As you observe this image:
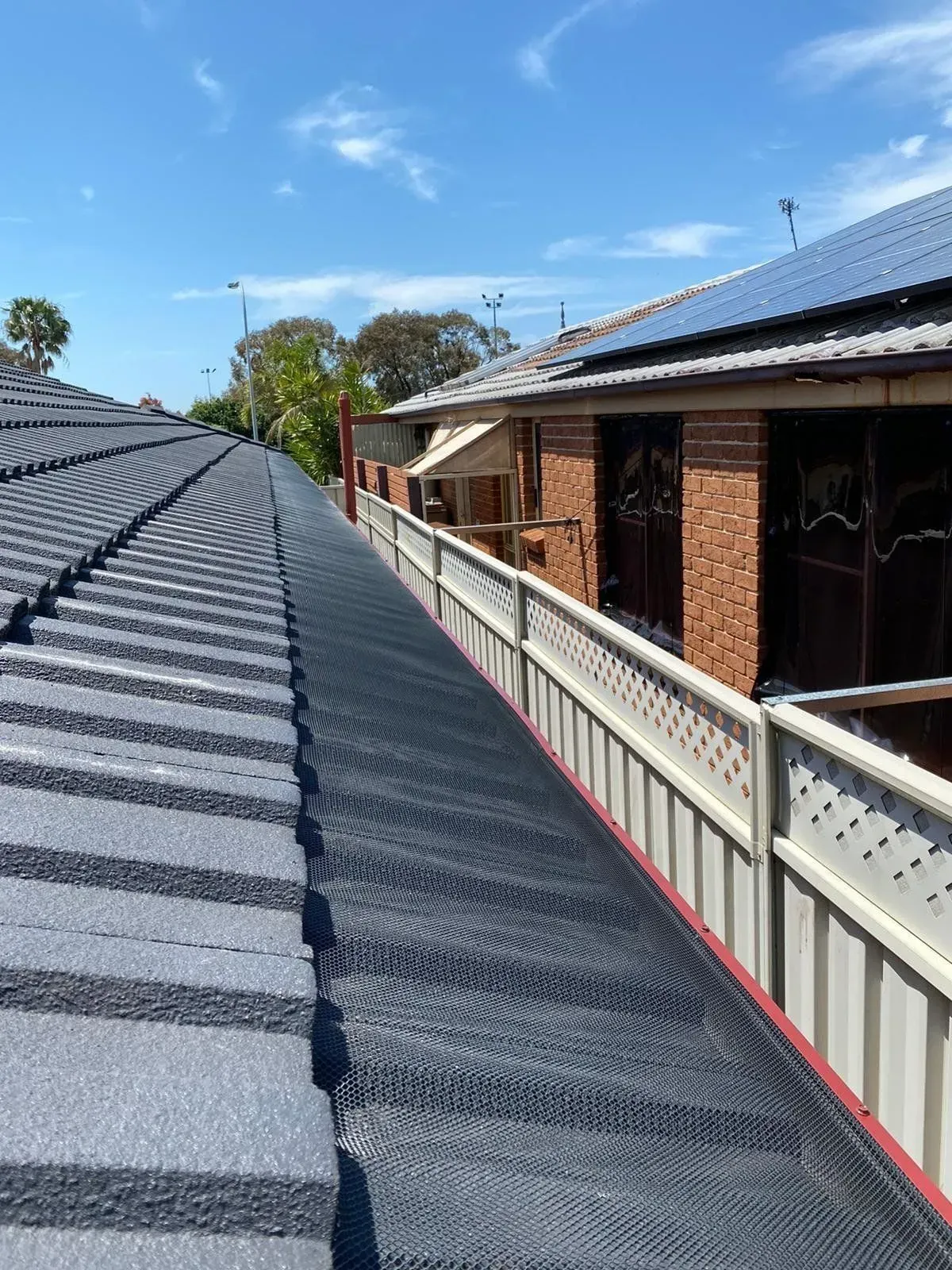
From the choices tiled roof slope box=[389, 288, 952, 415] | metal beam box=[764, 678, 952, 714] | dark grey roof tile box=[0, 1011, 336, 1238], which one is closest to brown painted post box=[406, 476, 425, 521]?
tiled roof slope box=[389, 288, 952, 415]

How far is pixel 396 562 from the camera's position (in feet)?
44.0

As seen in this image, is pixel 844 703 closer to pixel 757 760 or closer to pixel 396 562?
pixel 757 760

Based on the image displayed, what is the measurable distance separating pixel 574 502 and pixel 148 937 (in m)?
8.82

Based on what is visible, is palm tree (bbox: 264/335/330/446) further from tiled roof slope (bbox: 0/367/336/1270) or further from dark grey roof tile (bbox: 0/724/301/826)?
dark grey roof tile (bbox: 0/724/301/826)

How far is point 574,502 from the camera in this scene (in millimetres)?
9930

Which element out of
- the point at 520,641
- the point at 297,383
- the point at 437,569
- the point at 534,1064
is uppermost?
the point at 297,383

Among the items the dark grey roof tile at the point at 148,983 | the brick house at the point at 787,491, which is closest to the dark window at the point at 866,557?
the brick house at the point at 787,491

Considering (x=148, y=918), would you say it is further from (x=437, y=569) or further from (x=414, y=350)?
(x=414, y=350)

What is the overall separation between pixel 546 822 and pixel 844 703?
1372 millimetres

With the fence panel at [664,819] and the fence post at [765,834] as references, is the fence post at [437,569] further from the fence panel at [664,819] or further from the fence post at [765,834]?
the fence post at [765,834]

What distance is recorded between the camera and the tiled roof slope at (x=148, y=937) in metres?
0.98

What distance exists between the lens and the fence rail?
104 inches

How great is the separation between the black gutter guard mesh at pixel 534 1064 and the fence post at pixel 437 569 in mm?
6781

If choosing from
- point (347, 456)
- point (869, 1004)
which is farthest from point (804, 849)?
point (347, 456)
